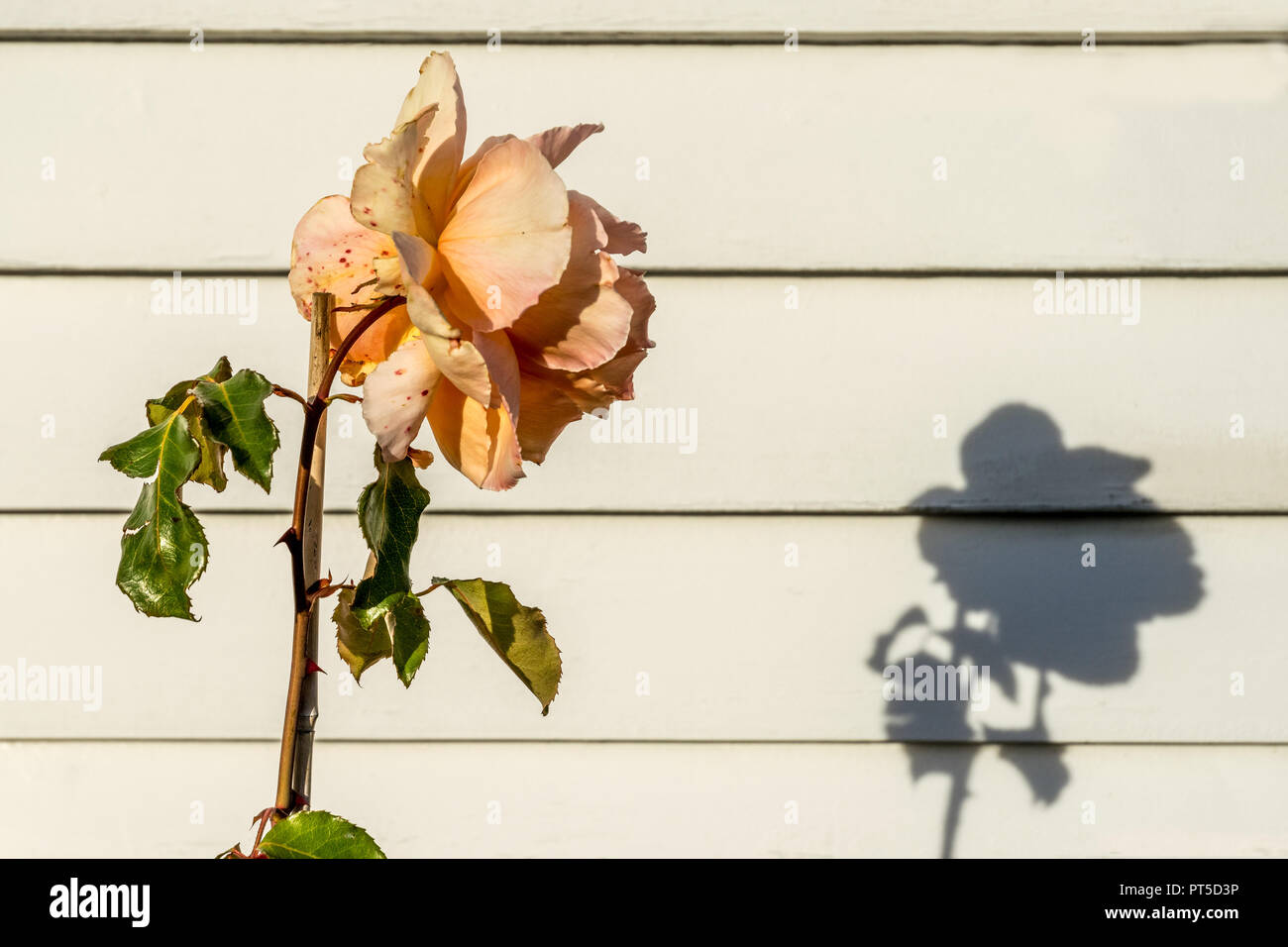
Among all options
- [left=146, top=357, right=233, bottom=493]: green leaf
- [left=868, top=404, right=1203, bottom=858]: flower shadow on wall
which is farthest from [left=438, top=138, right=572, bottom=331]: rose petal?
[left=868, top=404, right=1203, bottom=858]: flower shadow on wall

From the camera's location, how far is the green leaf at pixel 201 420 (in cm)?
35

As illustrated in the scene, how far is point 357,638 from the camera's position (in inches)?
14.9

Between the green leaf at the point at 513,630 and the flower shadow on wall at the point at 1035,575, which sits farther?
the flower shadow on wall at the point at 1035,575

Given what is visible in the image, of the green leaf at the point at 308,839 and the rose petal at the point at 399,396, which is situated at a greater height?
the rose petal at the point at 399,396

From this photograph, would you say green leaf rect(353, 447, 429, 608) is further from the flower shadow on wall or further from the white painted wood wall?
the flower shadow on wall

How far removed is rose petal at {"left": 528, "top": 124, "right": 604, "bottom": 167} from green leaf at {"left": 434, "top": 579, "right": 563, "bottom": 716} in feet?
0.60

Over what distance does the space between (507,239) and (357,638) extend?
0.18 metres

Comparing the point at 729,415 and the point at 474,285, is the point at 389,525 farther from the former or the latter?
the point at 729,415

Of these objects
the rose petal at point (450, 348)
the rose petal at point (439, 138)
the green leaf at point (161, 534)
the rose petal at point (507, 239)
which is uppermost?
the rose petal at point (439, 138)

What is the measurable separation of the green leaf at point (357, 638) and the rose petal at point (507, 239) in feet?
0.44

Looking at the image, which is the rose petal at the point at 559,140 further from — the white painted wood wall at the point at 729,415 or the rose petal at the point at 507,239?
the white painted wood wall at the point at 729,415

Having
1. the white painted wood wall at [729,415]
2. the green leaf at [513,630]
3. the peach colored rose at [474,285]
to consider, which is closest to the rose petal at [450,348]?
the peach colored rose at [474,285]

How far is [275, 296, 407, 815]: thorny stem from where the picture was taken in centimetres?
34

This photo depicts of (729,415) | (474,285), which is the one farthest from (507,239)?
(729,415)
